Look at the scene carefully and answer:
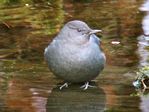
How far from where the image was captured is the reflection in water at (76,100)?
468 centimetres

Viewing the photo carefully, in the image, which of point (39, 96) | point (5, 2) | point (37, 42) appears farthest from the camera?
point (5, 2)

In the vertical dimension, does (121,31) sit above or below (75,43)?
below

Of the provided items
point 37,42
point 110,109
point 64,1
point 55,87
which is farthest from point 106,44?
point 64,1

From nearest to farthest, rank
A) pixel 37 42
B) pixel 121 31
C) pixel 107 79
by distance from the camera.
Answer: pixel 107 79 → pixel 37 42 → pixel 121 31

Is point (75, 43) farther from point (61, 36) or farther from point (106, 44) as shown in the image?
point (106, 44)

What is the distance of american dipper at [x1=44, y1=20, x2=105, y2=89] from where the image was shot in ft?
15.9

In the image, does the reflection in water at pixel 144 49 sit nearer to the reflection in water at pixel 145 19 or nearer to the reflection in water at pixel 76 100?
the reflection in water at pixel 145 19

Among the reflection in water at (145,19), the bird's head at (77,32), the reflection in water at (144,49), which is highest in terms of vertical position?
the bird's head at (77,32)

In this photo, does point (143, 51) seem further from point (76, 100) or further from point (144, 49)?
point (76, 100)

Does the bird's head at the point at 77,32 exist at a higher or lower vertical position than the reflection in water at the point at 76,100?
higher

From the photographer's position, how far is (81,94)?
5.06 metres

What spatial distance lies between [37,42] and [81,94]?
176 centimetres

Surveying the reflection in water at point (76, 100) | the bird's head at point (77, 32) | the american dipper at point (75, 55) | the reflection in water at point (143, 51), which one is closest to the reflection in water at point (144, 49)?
the reflection in water at point (143, 51)

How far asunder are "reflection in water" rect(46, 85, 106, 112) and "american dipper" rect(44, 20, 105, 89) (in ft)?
0.42
